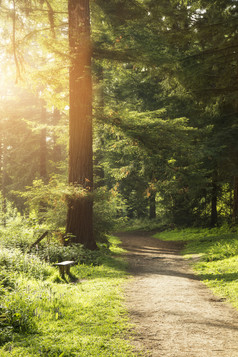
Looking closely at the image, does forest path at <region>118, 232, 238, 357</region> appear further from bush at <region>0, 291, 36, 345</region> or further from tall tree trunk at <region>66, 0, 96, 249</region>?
tall tree trunk at <region>66, 0, 96, 249</region>

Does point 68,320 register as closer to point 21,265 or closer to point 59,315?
point 59,315

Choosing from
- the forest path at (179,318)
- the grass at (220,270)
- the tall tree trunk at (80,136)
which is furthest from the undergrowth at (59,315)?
the tall tree trunk at (80,136)

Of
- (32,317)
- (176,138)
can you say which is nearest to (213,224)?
(176,138)

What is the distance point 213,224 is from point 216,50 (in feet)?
35.1

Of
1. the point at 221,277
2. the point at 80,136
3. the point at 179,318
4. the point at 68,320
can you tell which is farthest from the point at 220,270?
the point at 80,136

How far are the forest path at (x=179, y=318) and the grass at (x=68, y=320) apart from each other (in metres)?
0.31

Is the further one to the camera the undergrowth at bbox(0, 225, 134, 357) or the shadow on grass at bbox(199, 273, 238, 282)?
the shadow on grass at bbox(199, 273, 238, 282)

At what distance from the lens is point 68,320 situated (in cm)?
486

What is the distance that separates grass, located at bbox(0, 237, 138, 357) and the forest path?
313 mm

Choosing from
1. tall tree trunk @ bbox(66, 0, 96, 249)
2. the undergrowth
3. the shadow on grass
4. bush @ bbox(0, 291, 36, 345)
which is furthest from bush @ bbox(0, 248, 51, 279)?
the shadow on grass

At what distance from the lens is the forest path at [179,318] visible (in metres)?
4.12

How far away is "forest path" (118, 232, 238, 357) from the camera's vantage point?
4.12 meters

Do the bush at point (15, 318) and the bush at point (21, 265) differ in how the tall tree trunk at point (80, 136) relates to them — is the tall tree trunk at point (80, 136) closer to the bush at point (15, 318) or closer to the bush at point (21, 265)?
the bush at point (21, 265)

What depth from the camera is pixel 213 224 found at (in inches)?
758
